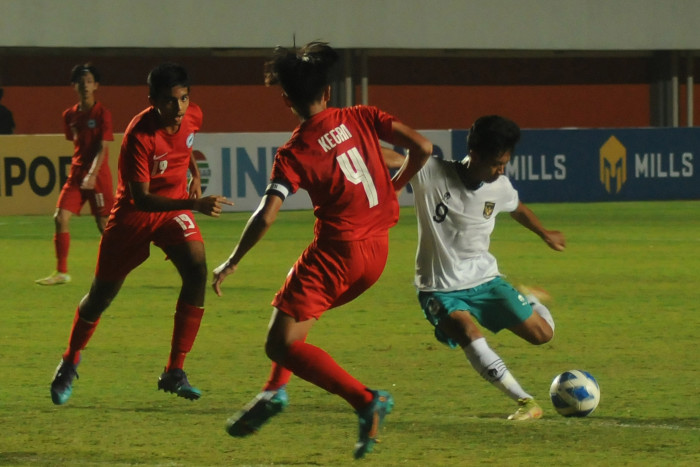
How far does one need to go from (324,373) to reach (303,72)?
1.24 meters

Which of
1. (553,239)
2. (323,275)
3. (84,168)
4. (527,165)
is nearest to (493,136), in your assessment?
(553,239)

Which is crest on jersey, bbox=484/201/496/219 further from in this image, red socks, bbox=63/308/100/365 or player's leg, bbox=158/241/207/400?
red socks, bbox=63/308/100/365

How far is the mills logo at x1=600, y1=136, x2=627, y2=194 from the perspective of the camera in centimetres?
2603

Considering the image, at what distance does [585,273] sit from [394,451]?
28.3 ft

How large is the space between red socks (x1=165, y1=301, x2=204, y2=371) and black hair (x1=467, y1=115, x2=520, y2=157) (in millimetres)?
1840

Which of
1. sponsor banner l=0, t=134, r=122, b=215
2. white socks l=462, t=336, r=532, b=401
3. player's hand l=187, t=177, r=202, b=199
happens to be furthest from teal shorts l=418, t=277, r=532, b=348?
sponsor banner l=0, t=134, r=122, b=215

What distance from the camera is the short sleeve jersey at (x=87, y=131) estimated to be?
42.6ft

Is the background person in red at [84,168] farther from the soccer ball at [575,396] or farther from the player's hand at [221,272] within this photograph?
the player's hand at [221,272]

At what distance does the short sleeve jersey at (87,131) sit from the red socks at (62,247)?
24.7 inches

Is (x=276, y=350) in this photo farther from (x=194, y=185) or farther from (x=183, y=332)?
(x=194, y=185)

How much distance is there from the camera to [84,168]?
43.5ft

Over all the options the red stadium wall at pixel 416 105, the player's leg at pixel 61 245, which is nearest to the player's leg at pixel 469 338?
the player's leg at pixel 61 245

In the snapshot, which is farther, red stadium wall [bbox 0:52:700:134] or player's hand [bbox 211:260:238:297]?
red stadium wall [bbox 0:52:700:134]

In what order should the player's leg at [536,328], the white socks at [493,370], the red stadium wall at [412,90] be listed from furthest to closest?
the red stadium wall at [412,90] < the player's leg at [536,328] < the white socks at [493,370]
